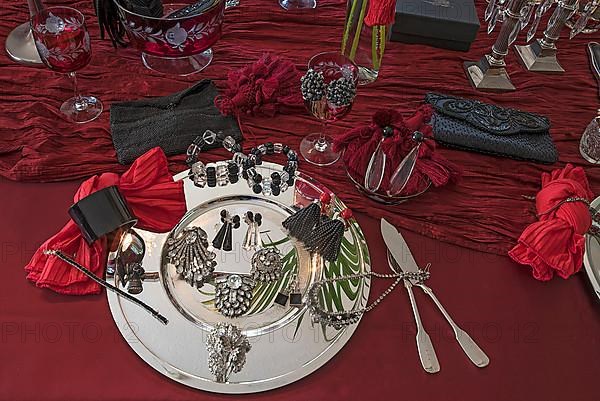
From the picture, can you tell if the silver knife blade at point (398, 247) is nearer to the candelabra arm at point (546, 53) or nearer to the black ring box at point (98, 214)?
the black ring box at point (98, 214)

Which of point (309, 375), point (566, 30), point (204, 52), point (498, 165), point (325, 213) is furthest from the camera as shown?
point (566, 30)

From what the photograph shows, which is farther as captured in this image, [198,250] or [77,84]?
[77,84]

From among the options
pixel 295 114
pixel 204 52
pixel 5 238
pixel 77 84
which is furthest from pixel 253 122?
pixel 5 238

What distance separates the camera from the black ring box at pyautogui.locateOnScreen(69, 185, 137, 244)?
0.70 meters

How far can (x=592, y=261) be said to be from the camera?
31.4 inches

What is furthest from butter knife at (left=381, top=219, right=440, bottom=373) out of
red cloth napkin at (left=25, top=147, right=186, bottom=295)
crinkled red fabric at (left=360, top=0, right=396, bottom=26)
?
crinkled red fabric at (left=360, top=0, right=396, bottom=26)

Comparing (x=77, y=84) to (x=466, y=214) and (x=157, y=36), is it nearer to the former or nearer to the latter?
(x=157, y=36)

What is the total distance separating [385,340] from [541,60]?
26.4 inches

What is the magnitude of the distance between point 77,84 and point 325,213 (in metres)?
0.47

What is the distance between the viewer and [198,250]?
29.3 inches

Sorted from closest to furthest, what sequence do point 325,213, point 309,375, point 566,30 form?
point 309,375
point 325,213
point 566,30

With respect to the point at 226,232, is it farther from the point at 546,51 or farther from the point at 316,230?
the point at 546,51

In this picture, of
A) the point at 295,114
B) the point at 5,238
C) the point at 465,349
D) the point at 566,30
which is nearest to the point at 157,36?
the point at 295,114

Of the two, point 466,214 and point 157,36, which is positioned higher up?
point 157,36
